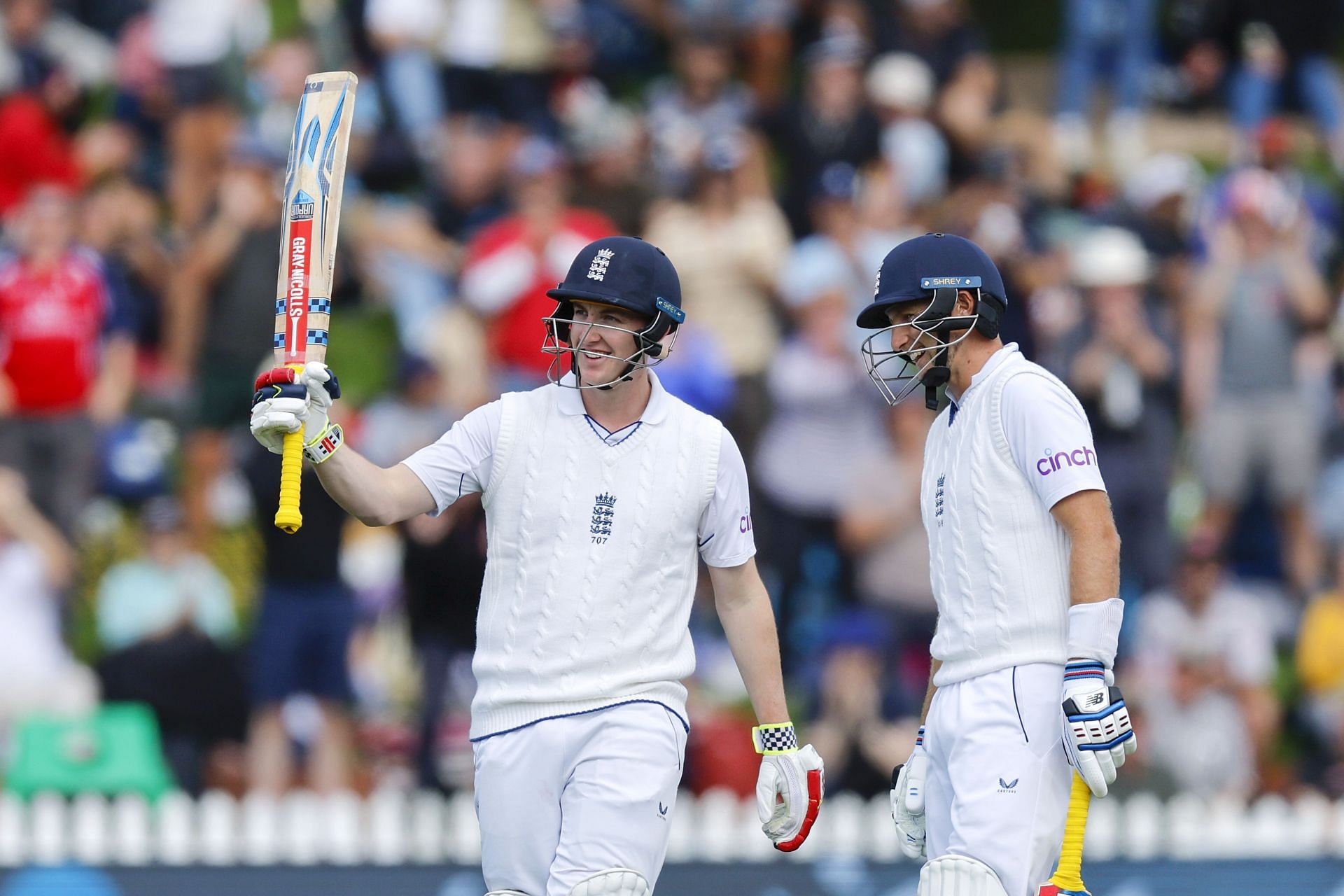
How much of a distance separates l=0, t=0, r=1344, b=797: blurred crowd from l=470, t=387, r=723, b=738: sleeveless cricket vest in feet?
13.9

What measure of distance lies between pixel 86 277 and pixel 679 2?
5085mm

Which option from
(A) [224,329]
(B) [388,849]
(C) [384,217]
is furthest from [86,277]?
(B) [388,849]

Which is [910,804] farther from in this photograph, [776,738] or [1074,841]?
[1074,841]

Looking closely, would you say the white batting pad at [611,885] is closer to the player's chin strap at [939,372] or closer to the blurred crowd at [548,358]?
the player's chin strap at [939,372]

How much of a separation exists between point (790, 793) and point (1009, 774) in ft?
3.03

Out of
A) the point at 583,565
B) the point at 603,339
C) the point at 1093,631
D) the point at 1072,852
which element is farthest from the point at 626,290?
the point at 1072,852

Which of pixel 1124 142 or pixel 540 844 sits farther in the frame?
pixel 1124 142

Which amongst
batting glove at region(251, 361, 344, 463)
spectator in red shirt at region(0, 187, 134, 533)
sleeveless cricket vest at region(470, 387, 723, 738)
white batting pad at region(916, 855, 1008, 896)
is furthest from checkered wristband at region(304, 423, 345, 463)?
spectator in red shirt at region(0, 187, 134, 533)

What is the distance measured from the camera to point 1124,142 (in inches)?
627

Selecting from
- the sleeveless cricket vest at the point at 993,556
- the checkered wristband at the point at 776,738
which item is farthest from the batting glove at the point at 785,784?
the sleeveless cricket vest at the point at 993,556

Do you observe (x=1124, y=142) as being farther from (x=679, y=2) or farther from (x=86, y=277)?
(x=86, y=277)

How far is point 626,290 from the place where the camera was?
691 cm

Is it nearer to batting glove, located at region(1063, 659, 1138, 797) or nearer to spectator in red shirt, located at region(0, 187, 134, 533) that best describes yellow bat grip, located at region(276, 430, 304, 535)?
batting glove, located at region(1063, 659, 1138, 797)

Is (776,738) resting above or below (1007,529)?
below
